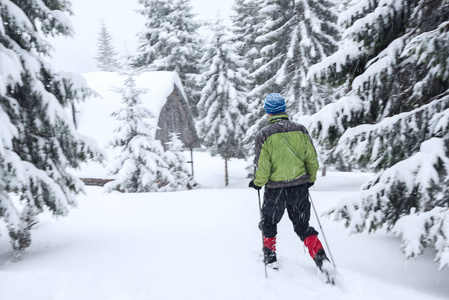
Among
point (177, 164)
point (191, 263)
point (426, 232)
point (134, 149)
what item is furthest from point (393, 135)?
point (177, 164)

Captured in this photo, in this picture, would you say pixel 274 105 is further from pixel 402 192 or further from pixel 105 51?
pixel 105 51

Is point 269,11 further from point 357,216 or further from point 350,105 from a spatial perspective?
point 357,216

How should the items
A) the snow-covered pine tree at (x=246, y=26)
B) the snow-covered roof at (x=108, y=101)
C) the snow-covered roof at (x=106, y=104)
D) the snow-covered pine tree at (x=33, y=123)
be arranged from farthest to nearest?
the snow-covered pine tree at (x=246, y=26)
the snow-covered roof at (x=108, y=101)
the snow-covered roof at (x=106, y=104)
the snow-covered pine tree at (x=33, y=123)

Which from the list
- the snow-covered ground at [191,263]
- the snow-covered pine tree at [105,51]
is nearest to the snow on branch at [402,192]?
the snow-covered ground at [191,263]

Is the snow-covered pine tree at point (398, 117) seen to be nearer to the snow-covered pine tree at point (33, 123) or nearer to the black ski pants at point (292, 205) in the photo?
the black ski pants at point (292, 205)

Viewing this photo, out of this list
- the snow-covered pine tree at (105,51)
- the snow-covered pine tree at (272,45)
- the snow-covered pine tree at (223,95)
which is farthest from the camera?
the snow-covered pine tree at (105,51)

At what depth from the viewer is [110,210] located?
7.92 meters

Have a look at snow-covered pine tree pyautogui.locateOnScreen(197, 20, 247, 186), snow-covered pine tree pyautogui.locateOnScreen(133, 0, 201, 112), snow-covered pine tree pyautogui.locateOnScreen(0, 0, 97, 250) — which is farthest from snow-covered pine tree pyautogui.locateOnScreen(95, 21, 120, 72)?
snow-covered pine tree pyautogui.locateOnScreen(0, 0, 97, 250)

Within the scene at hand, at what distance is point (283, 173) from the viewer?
4.06 meters

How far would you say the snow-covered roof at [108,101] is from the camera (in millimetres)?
21047

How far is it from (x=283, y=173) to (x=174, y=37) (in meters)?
25.8

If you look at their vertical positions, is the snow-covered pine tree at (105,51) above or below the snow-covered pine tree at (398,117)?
above

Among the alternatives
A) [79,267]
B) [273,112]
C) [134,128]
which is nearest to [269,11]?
[134,128]

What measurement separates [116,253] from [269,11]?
1520cm
